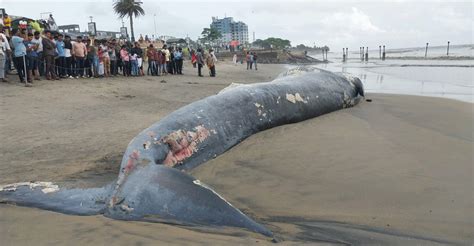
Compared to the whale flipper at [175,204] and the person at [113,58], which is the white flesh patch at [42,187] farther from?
the person at [113,58]

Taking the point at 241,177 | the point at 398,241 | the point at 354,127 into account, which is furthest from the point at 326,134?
the point at 398,241

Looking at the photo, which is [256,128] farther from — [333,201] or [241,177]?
[333,201]

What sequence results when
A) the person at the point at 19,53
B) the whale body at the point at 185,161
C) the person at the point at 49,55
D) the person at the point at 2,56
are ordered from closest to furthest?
the whale body at the point at 185,161, the person at the point at 2,56, the person at the point at 19,53, the person at the point at 49,55

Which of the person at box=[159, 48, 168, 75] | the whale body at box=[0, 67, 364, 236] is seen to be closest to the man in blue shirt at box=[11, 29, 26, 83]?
the whale body at box=[0, 67, 364, 236]

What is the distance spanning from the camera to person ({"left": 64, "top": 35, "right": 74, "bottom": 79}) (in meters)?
13.2

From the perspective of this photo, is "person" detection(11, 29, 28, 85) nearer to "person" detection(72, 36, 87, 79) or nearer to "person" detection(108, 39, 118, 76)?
"person" detection(72, 36, 87, 79)

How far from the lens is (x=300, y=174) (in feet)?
14.2

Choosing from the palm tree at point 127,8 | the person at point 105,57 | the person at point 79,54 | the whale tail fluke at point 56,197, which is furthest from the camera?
the palm tree at point 127,8

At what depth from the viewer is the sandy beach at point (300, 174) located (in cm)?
284

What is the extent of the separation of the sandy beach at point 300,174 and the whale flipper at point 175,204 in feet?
0.27

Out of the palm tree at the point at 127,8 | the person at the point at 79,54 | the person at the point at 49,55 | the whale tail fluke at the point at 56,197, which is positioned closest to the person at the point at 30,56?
the person at the point at 49,55

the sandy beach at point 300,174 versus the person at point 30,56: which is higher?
the person at point 30,56

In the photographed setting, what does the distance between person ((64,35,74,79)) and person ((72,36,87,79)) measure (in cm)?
16

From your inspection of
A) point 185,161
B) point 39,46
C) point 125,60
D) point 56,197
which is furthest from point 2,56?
point 56,197
